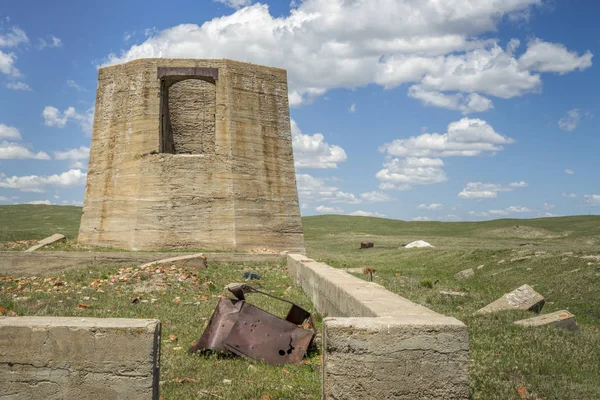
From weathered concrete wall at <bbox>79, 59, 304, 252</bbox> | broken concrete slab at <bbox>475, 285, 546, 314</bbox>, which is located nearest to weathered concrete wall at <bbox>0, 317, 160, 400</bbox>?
broken concrete slab at <bbox>475, 285, 546, 314</bbox>

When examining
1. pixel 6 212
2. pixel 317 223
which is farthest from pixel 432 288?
pixel 6 212

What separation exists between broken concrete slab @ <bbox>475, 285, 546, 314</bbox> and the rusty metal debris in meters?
3.67

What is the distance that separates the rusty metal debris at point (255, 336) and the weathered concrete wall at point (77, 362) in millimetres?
2278

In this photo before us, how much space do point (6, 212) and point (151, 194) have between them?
57210 mm

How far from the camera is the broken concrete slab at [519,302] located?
28.2ft

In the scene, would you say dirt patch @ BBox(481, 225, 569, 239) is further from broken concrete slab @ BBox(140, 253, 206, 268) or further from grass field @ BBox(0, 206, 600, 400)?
broken concrete slab @ BBox(140, 253, 206, 268)

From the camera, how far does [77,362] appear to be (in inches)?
144

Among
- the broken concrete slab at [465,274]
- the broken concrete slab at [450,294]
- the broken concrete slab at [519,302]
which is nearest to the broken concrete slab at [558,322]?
the broken concrete slab at [519,302]

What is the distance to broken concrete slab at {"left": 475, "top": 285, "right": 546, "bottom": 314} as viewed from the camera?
861 cm

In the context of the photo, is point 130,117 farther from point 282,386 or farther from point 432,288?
point 282,386

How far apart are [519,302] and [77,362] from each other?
7053 millimetres

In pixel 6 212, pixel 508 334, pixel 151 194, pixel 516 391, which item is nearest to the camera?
pixel 516 391

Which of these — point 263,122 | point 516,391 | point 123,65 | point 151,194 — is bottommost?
point 516,391

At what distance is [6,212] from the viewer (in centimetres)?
6819
